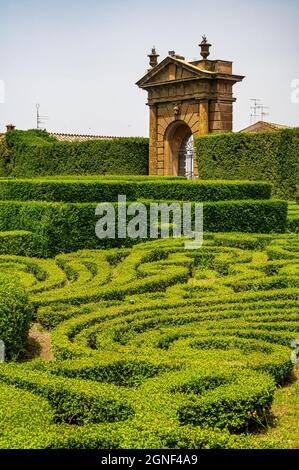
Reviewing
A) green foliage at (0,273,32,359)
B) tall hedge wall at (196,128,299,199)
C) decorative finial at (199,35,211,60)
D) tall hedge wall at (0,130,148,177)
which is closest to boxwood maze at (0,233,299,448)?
green foliage at (0,273,32,359)

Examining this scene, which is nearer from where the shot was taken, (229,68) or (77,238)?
(77,238)

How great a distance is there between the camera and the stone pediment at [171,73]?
1171 inches

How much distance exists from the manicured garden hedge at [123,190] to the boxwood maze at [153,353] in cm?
300

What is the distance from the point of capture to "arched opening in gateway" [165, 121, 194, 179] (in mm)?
32594

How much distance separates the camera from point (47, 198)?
50.5 feet

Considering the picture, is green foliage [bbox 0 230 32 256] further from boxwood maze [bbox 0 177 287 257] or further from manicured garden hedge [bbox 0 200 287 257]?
manicured garden hedge [bbox 0 200 287 257]

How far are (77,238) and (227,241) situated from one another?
2816 millimetres

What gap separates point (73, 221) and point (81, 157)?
749 inches

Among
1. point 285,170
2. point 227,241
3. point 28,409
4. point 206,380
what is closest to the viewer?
point 28,409

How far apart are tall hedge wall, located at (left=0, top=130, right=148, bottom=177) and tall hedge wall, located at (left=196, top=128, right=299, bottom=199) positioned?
527 centimetres

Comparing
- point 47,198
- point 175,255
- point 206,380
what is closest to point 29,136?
point 47,198
